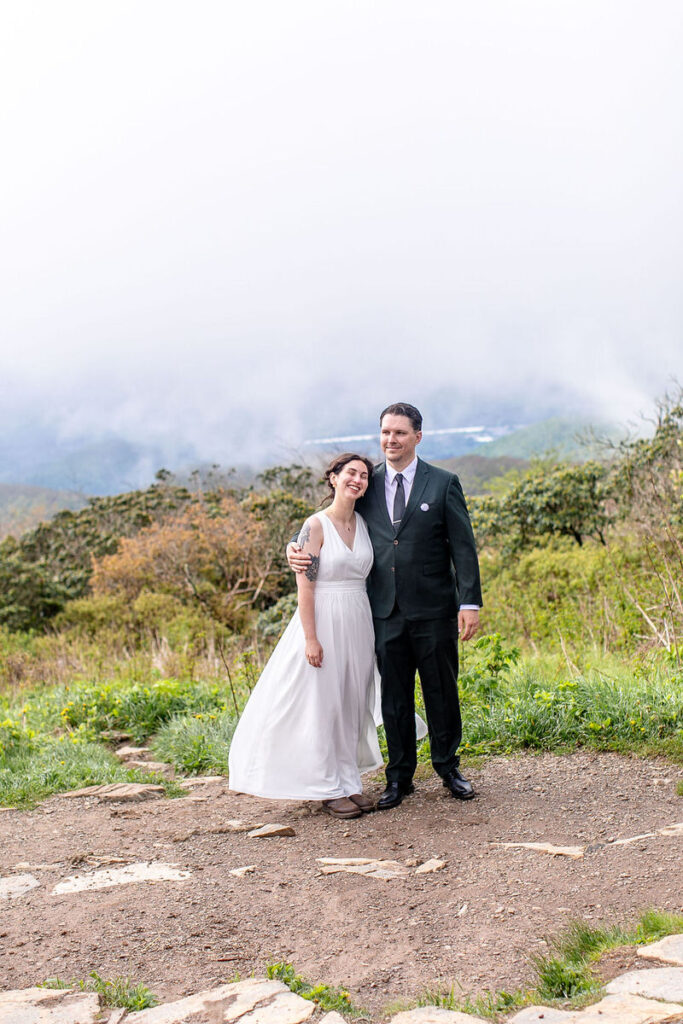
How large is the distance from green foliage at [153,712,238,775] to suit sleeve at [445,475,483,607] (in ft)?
7.74

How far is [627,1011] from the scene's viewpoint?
2428mm

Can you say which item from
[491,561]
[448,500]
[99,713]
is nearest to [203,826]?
[448,500]

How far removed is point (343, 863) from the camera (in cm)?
427

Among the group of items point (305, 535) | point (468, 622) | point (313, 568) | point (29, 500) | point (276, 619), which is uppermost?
point (29, 500)

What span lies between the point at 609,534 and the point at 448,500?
953 centimetres

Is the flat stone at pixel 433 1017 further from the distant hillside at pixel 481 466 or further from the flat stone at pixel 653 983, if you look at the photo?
the distant hillside at pixel 481 466

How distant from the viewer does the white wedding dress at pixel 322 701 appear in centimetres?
499

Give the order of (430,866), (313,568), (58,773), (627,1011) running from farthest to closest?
(58,773), (313,568), (430,866), (627,1011)

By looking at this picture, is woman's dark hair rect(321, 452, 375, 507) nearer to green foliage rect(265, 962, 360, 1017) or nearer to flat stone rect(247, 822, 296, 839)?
flat stone rect(247, 822, 296, 839)

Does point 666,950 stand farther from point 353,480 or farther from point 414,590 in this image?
point 353,480

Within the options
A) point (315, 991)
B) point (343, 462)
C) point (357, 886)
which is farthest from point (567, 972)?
point (343, 462)

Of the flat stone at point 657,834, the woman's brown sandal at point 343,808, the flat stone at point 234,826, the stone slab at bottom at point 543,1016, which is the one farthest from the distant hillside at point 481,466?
the stone slab at bottom at point 543,1016

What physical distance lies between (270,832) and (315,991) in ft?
6.28

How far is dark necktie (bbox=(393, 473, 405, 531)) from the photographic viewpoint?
4.95 meters
